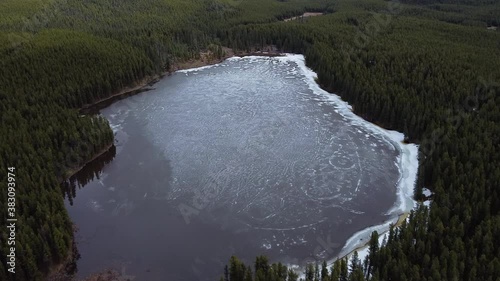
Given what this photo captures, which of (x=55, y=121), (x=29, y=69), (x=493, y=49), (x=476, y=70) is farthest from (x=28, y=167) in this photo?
(x=493, y=49)

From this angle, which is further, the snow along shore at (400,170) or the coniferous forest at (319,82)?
the snow along shore at (400,170)

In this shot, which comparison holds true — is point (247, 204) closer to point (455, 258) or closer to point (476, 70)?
point (455, 258)

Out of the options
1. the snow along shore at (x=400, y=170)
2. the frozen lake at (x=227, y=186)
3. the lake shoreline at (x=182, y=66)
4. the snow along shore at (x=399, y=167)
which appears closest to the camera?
the frozen lake at (x=227, y=186)

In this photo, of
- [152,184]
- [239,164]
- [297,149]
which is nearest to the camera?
[152,184]

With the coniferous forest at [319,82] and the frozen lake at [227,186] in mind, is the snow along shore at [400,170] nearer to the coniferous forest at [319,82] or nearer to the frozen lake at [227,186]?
the frozen lake at [227,186]

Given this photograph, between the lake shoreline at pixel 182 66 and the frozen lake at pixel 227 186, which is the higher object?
the lake shoreline at pixel 182 66

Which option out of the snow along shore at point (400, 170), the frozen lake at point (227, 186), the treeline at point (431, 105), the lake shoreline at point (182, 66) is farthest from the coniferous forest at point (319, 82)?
the frozen lake at point (227, 186)
